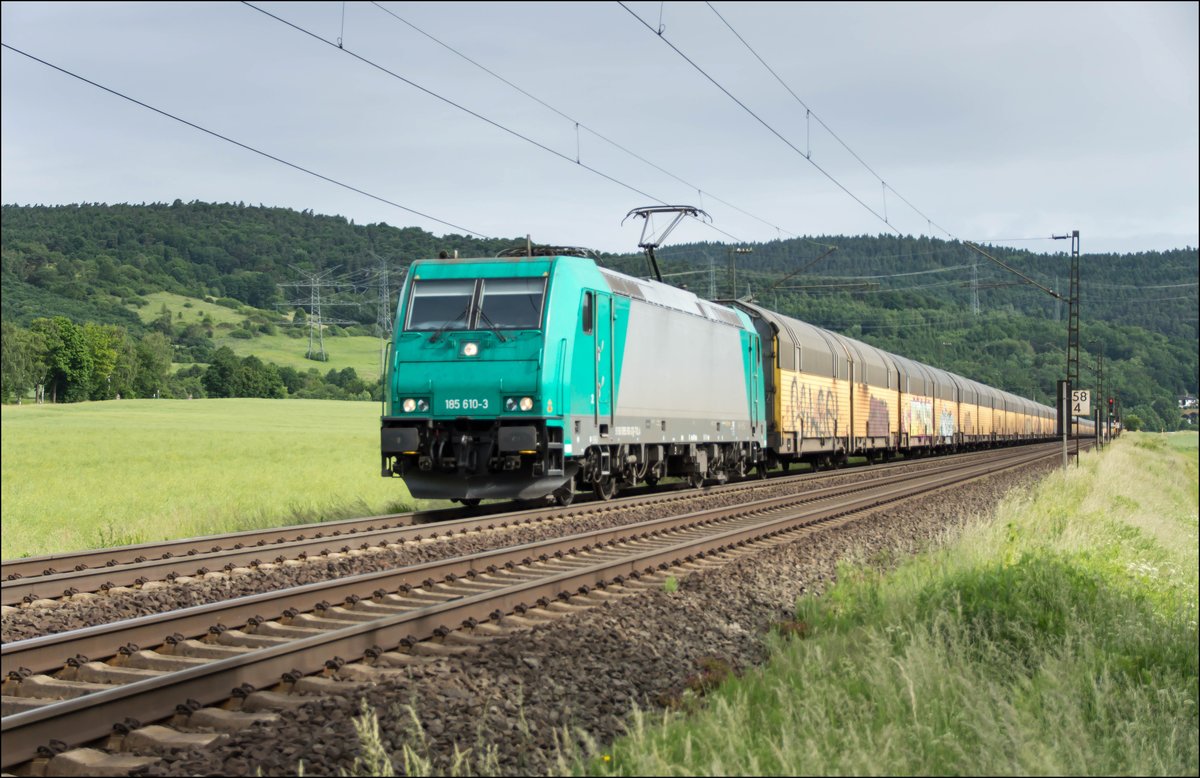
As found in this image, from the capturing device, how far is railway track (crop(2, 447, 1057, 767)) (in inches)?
232

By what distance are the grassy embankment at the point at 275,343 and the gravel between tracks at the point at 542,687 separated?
243 ft

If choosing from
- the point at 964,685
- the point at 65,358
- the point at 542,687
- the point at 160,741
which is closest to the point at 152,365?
the point at 65,358

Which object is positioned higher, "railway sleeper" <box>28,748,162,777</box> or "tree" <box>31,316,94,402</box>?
"tree" <box>31,316,94,402</box>

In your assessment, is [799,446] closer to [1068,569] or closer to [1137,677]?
[1068,569]

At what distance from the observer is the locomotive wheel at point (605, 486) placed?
19953 millimetres

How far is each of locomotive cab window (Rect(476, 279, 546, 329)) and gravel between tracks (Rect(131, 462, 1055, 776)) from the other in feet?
22.2

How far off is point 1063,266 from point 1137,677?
535ft

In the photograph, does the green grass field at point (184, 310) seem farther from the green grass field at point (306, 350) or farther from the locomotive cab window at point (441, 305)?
the locomotive cab window at point (441, 305)

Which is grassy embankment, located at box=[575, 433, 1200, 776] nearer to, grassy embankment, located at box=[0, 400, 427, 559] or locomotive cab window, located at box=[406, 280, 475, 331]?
locomotive cab window, located at box=[406, 280, 475, 331]

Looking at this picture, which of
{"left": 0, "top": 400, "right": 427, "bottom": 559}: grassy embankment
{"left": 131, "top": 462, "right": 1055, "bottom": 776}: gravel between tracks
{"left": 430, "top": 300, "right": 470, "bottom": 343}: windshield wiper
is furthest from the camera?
{"left": 0, "top": 400, "right": 427, "bottom": 559}: grassy embankment

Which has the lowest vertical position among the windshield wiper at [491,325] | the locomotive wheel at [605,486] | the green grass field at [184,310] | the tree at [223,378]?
the locomotive wheel at [605,486]

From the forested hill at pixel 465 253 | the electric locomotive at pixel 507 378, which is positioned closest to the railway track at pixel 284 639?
the electric locomotive at pixel 507 378

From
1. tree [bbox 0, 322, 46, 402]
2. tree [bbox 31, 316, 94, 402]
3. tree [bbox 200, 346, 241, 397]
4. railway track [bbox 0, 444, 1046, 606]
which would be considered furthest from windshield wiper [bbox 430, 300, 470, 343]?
tree [bbox 31, 316, 94, 402]

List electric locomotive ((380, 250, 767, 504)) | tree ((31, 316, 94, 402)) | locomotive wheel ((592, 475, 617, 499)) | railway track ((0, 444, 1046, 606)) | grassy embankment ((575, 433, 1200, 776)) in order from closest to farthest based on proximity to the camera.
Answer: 1. grassy embankment ((575, 433, 1200, 776))
2. railway track ((0, 444, 1046, 606))
3. electric locomotive ((380, 250, 767, 504))
4. locomotive wheel ((592, 475, 617, 499))
5. tree ((31, 316, 94, 402))
